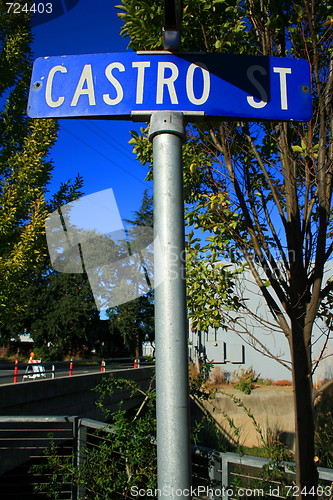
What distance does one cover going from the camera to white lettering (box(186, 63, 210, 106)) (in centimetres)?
133

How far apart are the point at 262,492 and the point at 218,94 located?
262 cm

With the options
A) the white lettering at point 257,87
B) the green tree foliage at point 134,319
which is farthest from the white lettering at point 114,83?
the green tree foliage at point 134,319

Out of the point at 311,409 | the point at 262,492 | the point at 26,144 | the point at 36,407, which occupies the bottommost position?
the point at 36,407

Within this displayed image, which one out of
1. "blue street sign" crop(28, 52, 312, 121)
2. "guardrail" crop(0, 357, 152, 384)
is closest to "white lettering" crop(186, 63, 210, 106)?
"blue street sign" crop(28, 52, 312, 121)

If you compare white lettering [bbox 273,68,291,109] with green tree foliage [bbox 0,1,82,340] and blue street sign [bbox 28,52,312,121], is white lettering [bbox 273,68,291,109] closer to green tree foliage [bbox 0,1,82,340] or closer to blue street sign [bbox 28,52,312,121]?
blue street sign [bbox 28,52,312,121]

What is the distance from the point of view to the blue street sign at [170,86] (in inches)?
52.1

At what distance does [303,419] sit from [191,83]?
2392 millimetres

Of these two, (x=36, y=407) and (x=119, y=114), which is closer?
(x=119, y=114)

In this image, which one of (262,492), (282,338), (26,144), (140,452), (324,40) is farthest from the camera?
(282,338)

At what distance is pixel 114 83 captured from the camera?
136 centimetres

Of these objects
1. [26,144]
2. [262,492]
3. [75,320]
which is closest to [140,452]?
[262,492]

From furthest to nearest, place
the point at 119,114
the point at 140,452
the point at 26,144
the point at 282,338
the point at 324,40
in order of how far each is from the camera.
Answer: the point at 282,338
the point at 26,144
the point at 324,40
the point at 140,452
the point at 119,114

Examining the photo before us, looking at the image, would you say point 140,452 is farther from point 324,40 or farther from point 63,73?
point 324,40

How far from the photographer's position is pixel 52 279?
36.5m
